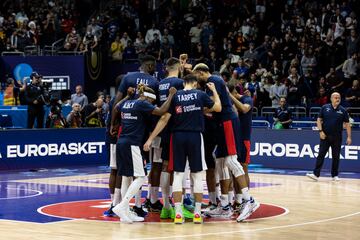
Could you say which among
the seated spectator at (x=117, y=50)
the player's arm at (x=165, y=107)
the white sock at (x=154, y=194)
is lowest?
the white sock at (x=154, y=194)

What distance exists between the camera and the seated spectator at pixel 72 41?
3278 cm

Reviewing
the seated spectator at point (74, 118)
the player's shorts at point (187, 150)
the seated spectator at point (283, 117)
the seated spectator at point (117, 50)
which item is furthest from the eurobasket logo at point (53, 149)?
the player's shorts at point (187, 150)

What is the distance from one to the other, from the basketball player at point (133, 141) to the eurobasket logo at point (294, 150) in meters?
→ 10.7

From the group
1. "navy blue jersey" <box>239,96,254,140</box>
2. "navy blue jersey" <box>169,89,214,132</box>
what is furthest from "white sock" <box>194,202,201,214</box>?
"navy blue jersey" <box>239,96,254,140</box>

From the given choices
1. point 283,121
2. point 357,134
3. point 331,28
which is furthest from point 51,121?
point 331,28

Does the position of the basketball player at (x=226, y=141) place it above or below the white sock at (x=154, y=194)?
above

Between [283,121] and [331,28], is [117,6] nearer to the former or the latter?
[331,28]

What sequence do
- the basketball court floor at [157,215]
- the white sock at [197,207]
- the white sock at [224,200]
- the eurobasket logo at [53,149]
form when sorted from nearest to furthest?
1. the basketball court floor at [157,215]
2. the white sock at [197,207]
3. the white sock at [224,200]
4. the eurobasket logo at [53,149]

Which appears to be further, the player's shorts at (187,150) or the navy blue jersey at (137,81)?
the navy blue jersey at (137,81)

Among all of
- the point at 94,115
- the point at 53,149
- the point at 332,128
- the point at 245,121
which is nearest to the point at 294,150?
the point at 332,128

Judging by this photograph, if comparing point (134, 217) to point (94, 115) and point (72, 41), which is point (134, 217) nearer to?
point (94, 115)

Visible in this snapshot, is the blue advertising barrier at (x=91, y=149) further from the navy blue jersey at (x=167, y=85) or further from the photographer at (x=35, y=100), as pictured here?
the navy blue jersey at (x=167, y=85)

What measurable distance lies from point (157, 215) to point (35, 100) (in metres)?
11.2

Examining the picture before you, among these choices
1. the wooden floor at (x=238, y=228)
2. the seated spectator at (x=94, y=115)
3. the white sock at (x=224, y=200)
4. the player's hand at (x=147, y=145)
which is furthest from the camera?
the seated spectator at (x=94, y=115)
